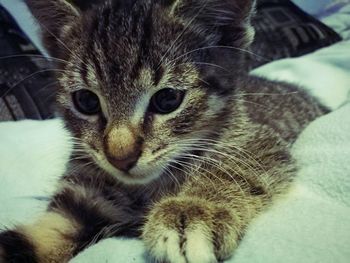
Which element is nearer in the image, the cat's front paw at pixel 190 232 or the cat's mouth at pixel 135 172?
the cat's front paw at pixel 190 232

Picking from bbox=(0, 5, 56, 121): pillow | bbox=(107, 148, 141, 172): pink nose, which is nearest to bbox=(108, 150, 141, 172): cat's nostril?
bbox=(107, 148, 141, 172): pink nose

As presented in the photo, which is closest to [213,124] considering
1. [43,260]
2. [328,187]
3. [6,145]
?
[328,187]

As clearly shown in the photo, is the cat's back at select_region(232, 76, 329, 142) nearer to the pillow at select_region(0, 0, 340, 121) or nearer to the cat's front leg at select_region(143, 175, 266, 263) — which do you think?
the pillow at select_region(0, 0, 340, 121)

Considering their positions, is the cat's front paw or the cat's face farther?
the cat's face

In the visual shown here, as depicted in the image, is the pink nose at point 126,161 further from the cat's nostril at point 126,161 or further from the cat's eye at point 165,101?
the cat's eye at point 165,101

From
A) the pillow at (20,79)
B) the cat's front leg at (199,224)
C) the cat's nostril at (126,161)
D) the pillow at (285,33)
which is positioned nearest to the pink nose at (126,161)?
the cat's nostril at (126,161)

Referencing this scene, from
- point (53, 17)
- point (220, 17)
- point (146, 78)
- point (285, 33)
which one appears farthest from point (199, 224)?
point (285, 33)

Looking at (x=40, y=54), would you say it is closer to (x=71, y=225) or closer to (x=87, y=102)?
(x=87, y=102)
